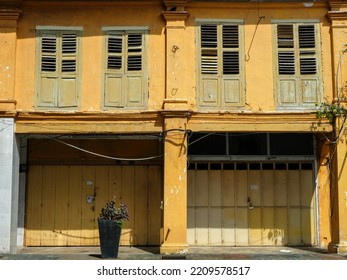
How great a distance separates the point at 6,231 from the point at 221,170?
6.03 meters

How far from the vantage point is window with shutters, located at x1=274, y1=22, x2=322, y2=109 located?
13.4m

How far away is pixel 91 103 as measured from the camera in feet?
43.9

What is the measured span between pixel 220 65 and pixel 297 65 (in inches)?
77.6

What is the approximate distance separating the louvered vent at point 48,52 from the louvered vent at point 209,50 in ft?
12.5

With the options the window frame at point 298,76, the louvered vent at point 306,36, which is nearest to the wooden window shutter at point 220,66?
the window frame at point 298,76

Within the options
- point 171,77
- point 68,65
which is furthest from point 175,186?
point 68,65

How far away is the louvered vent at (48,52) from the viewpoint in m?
13.6

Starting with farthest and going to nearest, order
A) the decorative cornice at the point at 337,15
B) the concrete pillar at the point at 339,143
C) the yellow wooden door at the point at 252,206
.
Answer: the yellow wooden door at the point at 252,206 < the decorative cornice at the point at 337,15 < the concrete pillar at the point at 339,143

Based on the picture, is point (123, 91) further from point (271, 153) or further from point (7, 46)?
point (271, 153)

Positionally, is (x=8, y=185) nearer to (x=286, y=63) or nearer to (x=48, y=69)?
(x=48, y=69)

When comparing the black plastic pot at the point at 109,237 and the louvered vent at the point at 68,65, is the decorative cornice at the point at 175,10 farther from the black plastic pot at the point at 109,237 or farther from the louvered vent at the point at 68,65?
the black plastic pot at the point at 109,237

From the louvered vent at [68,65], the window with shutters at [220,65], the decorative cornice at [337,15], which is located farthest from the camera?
the louvered vent at [68,65]

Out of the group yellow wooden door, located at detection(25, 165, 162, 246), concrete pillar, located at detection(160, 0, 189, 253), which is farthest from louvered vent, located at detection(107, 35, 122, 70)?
yellow wooden door, located at detection(25, 165, 162, 246)

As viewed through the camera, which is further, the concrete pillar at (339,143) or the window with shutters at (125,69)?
the window with shutters at (125,69)
